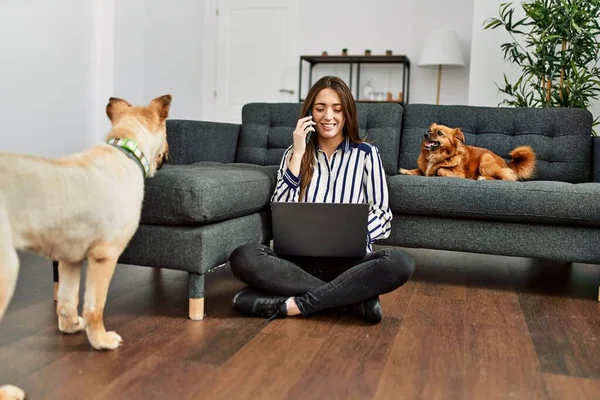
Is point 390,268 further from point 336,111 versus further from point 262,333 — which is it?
point 336,111

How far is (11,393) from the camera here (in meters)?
1.31

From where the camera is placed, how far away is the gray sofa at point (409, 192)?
6.47 feet

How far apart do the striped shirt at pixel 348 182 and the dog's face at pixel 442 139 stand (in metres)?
0.70

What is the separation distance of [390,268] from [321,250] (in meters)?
0.27

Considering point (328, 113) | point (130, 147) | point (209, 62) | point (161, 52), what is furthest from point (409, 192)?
point (209, 62)

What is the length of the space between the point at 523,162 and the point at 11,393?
2.51 m

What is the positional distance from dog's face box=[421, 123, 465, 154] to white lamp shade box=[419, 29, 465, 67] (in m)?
2.93

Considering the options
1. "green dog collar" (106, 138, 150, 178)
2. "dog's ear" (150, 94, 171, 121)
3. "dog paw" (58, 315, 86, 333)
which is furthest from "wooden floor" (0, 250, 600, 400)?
"dog's ear" (150, 94, 171, 121)

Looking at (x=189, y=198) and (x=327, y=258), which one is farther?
(x=327, y=258)

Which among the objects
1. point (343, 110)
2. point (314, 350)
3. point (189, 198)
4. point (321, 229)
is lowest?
point (314, 350)

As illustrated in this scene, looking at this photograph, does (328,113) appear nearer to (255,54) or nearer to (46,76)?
(46,76)

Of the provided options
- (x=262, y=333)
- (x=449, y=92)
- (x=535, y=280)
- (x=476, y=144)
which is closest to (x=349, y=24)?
(x=449, y=92)

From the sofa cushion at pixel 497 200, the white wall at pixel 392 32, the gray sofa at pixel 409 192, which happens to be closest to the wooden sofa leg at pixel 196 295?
the gray sofa at pixel 409 192

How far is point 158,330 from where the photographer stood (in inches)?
74.2
